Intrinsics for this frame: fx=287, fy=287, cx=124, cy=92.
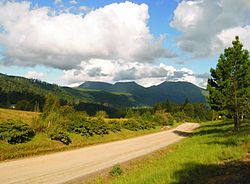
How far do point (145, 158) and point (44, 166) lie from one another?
7.57 m

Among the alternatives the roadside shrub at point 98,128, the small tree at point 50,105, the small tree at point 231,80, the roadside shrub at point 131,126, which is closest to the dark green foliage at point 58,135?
the small tree at point 50,105

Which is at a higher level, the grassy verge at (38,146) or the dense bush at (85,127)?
the dense bush at (85,127)

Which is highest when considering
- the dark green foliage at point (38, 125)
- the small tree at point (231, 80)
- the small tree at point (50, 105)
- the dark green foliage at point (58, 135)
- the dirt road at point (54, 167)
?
the small tree at point (231, 80)

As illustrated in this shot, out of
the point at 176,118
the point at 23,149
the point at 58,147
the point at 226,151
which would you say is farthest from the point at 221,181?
the point at 176,118

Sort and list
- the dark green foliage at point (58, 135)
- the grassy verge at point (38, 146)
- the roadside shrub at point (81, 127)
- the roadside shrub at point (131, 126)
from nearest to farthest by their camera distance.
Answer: the grassy verge at point (38, 146)
the dark green foliage at point (58, 135)
the roadside shrub at point (81, 127)
the roadside shrub at point (131, 126)

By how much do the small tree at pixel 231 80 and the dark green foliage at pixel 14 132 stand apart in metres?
22.8

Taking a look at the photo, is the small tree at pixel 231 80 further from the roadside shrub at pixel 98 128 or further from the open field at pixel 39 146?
the open field at pixel 39 146

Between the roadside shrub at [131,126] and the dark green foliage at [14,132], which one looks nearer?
the dark green foliage at [14,132]

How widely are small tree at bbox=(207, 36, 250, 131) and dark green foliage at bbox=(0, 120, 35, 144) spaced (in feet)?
74.9

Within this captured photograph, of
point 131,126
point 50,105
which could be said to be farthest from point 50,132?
point 131,126

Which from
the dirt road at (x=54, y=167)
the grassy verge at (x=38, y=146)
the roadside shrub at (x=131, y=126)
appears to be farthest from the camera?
the roadside shrub at (x=131, y=126)

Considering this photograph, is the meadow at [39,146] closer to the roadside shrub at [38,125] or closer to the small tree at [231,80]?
the roadside shrub at [38,125]

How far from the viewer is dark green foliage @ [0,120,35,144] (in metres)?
21.6

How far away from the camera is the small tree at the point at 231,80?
34281 mm
